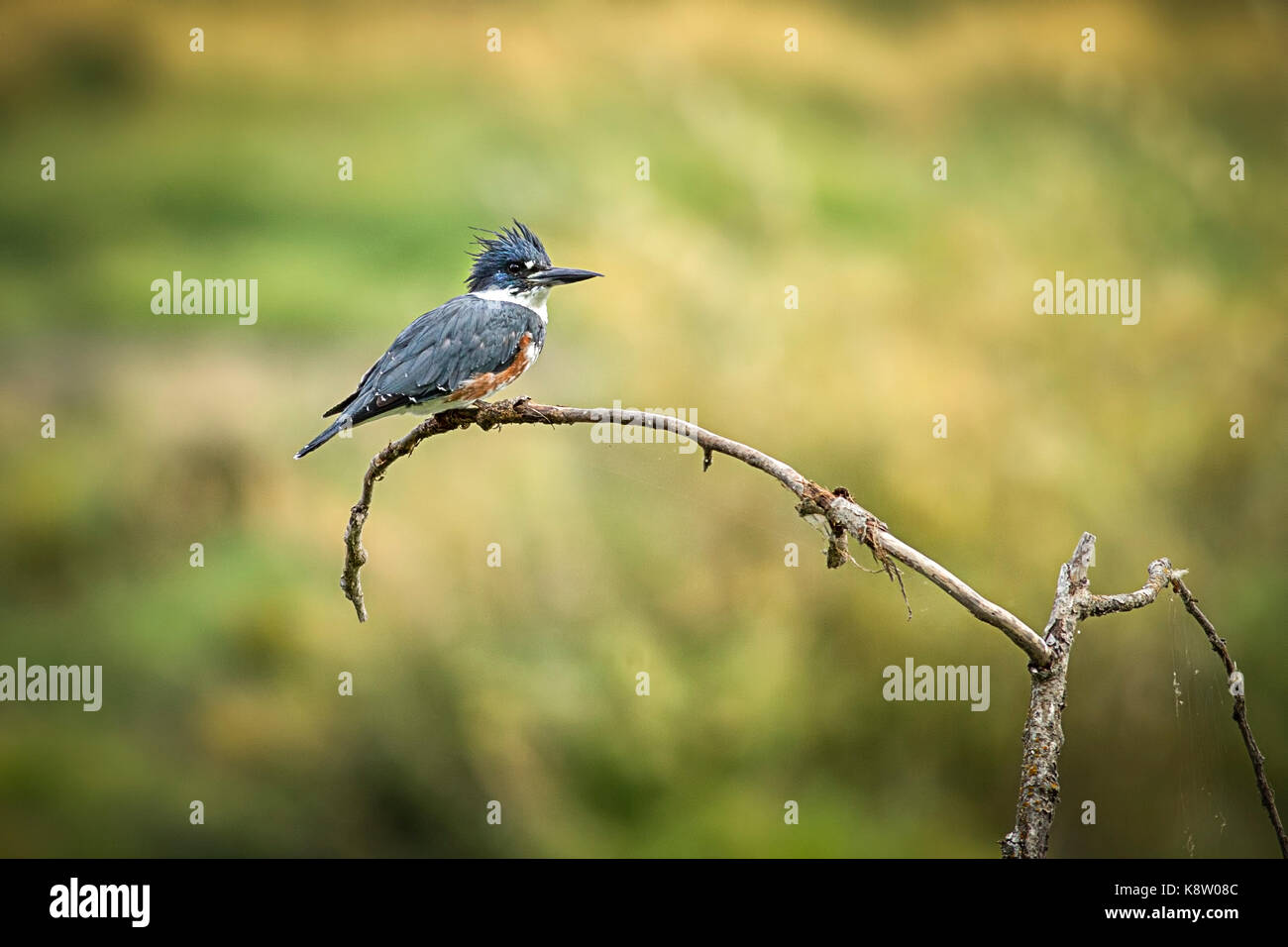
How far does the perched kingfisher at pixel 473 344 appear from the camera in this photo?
12.9 ft

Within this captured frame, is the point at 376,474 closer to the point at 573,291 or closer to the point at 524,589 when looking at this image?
the point at 524,589

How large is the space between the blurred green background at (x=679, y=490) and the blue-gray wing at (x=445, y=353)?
8.62 feet

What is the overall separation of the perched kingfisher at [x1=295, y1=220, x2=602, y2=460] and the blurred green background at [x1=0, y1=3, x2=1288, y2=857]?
97.0 inches

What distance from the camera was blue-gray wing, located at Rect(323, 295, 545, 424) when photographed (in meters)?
3.94

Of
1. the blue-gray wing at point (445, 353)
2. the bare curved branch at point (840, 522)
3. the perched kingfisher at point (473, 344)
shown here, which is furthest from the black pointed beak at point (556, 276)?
the bare curved branch at point (840, 522)

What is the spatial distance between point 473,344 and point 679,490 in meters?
2.80

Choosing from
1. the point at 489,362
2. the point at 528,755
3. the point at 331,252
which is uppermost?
the point at 331,252

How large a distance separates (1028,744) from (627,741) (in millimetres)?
4148

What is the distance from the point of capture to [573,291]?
26.1 ft

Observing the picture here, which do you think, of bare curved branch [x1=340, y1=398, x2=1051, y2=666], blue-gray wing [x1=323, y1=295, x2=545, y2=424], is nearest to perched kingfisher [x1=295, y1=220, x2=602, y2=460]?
blue-gray wing [x1=323, y1=295, x2=545, y2=424]

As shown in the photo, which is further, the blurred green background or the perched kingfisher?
the blurred green background

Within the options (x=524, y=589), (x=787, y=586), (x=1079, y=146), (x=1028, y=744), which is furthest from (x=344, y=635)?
(x=1079, y=146)

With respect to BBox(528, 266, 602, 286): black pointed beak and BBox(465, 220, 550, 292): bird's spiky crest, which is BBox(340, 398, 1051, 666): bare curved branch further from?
BBox(465, 220, 550, 292): bird's spiky crest

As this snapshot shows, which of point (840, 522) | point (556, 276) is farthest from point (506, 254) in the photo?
point (840, 522)
